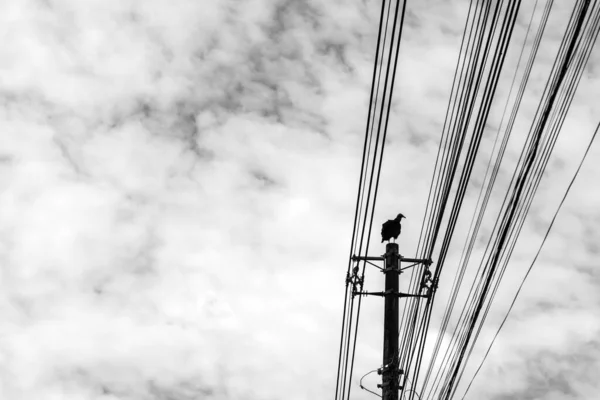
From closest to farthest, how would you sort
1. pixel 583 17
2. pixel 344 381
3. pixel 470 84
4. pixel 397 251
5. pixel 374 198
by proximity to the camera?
pixel 583 17 → pixel 470 84 → pixel 374 198 → pixel 397 251 → pixel 344 381

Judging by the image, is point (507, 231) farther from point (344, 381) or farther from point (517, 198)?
point (344, 381)

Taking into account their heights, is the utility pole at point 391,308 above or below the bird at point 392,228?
below

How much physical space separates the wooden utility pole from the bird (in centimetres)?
21

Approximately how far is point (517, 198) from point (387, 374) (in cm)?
475

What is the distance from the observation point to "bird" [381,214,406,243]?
13.0m

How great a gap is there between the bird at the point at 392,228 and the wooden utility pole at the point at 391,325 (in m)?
0.21

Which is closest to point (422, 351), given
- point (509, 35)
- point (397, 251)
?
point (397, 251)

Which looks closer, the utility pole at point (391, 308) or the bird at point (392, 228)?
the utility pole at point (391, 308)

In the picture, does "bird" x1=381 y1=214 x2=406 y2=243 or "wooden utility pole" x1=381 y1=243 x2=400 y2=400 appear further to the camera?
"bird" x1=381 y1=214 x2=406 y2=243

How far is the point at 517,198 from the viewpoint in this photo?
787cm

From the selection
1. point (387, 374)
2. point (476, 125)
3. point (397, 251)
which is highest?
point (397, 251)

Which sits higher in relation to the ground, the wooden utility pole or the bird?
the bird

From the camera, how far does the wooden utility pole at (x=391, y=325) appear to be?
11.4 metres

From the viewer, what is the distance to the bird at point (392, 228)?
13.0 m
